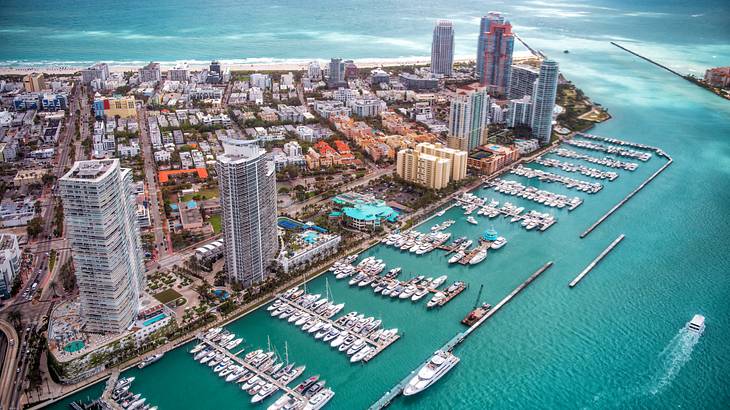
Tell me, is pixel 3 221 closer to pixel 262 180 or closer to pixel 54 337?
pixel 54 337

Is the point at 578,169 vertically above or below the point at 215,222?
above

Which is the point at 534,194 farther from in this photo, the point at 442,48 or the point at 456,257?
the point at 442,48

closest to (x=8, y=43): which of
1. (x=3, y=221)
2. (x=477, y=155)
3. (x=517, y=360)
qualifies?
(x=3, y=221)

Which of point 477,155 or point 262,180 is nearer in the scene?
point 262,180

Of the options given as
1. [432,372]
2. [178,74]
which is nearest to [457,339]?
[432,372]

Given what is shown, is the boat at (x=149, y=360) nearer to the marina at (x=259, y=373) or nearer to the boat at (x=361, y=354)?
the marina at (x=259, y=373)

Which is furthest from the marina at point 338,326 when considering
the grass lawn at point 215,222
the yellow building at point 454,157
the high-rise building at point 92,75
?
the high-rise building at point 92,75
